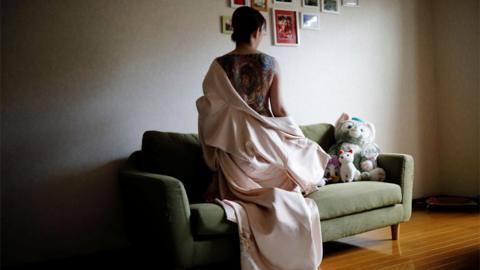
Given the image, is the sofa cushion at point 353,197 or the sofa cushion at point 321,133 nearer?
the sofa cushion at point 353,197

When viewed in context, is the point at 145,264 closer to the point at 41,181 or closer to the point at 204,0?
the point at 41,181

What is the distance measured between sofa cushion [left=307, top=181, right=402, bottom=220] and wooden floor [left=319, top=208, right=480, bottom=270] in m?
0.27

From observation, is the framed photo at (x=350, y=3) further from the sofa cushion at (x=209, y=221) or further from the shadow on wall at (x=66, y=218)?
the sofa cushion at (x=209, y=221)

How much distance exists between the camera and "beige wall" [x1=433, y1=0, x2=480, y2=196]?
13.5 feet

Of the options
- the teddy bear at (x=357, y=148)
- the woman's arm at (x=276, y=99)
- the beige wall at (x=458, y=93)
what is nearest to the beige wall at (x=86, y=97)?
the teddy bear at (x=357, y=148)

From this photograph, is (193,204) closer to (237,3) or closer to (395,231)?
(395,231)

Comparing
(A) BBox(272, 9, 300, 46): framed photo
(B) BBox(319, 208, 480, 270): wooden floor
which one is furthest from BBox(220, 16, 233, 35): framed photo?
(B) BBox(319, 208, 480, 270): wooden floor

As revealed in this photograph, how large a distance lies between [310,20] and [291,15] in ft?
0.61

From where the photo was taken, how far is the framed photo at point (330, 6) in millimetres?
3705

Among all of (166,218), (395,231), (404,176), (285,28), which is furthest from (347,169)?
(166,218)

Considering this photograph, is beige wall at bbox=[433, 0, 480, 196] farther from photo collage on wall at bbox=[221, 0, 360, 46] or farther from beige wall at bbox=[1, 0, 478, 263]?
beige wall at bbox=[1, 0, 478, 263]

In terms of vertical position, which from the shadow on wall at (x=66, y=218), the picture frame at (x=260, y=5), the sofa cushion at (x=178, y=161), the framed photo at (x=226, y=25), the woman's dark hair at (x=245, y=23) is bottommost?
the shadow on wall at (x=66, y=218)

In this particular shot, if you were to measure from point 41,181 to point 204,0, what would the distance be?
1637 millimetres

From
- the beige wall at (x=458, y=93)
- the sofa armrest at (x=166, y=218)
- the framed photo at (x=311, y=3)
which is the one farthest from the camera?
the beige wall at (x=458, y=93)
